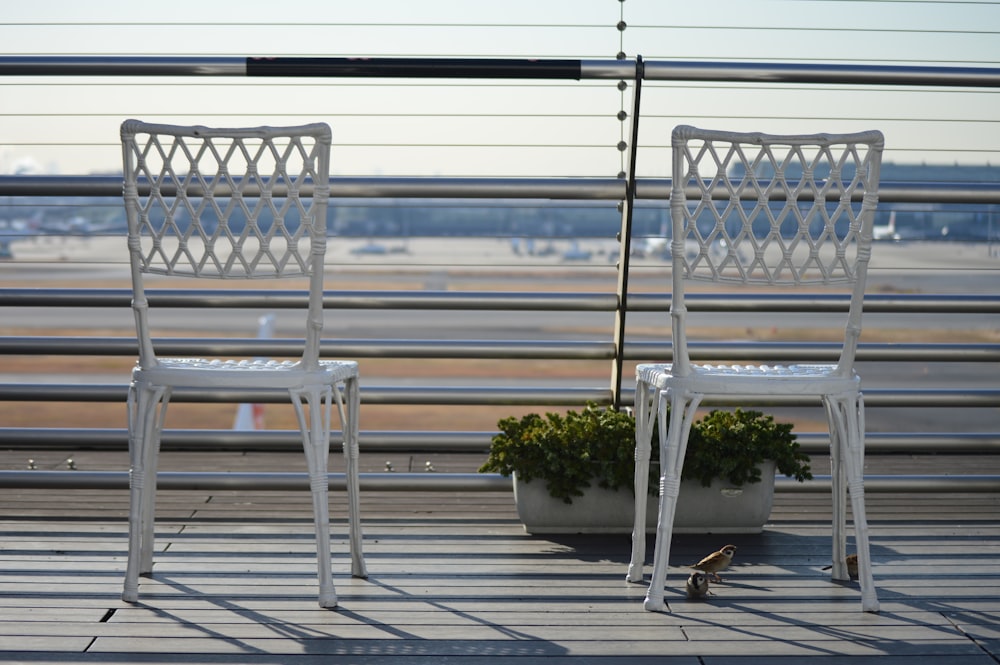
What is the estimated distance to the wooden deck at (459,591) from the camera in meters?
2.16

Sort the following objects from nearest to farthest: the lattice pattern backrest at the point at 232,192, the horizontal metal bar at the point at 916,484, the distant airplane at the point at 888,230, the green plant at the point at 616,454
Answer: the lattice pattern backrest at the point at 232,192 < the green plant at the point at 616,454 < the horizontal metal bar at the point at 916,484 < the distant airplane at the point at 888,230

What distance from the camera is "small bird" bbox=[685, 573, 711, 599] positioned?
2502 mm

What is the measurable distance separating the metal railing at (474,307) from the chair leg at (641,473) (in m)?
0.58

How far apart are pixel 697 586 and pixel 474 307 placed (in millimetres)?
1108

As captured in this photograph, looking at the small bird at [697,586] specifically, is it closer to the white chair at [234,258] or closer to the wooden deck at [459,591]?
the wooden deck at [459,591]

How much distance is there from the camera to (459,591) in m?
2.56

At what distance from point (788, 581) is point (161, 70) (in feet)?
7.03

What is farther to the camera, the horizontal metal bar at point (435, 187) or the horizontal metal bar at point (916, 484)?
the horizontal metal bar at point (916, 484)

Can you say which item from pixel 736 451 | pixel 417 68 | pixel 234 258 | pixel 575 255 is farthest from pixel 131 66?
pixel 575 255

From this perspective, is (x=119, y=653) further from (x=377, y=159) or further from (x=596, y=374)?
(x=596, y=374)

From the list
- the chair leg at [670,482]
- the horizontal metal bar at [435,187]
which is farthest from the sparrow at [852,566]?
the horizontal metal bar at [435,187]

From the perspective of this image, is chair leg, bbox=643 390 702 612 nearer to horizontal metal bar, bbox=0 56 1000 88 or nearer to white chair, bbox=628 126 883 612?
white chair, bbox=628 126 883 612

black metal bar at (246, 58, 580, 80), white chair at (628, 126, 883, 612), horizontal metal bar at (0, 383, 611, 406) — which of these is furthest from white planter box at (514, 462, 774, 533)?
black metal bar at (246, 58, 580, 80)

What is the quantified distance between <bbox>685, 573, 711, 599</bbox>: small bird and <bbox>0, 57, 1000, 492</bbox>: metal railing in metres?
0.89
